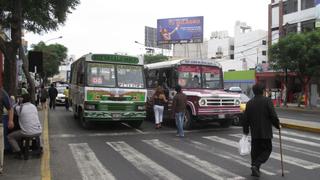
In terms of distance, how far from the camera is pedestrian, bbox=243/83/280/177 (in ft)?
28.2

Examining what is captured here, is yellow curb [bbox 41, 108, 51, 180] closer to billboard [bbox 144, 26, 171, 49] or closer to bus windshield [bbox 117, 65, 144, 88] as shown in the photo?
bus windshield [bbox 117, 65, 144, 88]

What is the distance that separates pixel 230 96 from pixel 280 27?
40.0 m

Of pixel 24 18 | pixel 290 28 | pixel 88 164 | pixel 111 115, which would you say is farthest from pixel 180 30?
pixel 88 164

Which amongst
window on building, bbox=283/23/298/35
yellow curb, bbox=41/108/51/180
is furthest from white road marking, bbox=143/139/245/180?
window on building, bbox=283/23/298/35

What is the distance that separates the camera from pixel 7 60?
43.4ft

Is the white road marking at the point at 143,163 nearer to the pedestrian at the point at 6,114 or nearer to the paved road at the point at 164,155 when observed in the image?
the paved road at the point at 164,155

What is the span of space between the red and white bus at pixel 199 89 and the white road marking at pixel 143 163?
13.9 feet

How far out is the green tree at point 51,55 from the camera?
71562 millimetres

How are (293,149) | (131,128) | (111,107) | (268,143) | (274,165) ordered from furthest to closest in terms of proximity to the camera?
(131,128) < (111,107) < (293,149) < (274,165) < (268,143)

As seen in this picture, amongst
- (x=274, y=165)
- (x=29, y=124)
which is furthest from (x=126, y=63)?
(x=274, y=165)

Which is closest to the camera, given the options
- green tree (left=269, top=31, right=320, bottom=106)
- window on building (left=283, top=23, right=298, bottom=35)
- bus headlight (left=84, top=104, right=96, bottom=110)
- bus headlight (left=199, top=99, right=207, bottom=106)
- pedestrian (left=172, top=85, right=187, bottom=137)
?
pedestrian (left=172, top=85, right=187, bottom=137)

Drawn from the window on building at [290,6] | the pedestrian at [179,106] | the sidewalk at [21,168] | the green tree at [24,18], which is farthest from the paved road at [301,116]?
the window on building at [290,6]

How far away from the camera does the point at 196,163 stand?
33.1 ft

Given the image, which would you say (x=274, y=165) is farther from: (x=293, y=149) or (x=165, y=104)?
(x=165, y=104)
